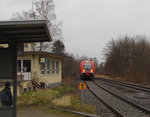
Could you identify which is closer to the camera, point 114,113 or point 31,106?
point 114,113

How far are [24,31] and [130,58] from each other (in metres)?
44.0

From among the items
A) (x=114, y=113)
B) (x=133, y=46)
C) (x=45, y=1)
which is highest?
(x=45, y=1)

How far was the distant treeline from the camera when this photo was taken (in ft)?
128

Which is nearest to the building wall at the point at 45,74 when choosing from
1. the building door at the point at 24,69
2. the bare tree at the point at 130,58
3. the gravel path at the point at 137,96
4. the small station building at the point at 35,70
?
the small station building at the point at 35,70

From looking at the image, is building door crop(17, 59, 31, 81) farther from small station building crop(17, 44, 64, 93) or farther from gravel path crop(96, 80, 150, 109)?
gravel path crop(96, 80, 150, 109)

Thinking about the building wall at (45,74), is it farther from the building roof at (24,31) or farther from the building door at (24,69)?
the building roof at (24,31)

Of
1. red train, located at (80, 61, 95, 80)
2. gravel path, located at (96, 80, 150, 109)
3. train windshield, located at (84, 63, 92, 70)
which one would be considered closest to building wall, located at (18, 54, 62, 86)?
gravel path, located at (96, 80, 150, 109)

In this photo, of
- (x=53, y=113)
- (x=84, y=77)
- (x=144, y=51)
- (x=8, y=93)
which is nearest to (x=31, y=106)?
(x=53, y=113)

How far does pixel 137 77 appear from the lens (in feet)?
125

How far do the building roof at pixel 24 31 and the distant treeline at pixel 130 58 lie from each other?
30043 mm

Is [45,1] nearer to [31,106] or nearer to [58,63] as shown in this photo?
[58,63]

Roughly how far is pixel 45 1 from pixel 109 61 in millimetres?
24113

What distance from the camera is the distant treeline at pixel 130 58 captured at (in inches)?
1533

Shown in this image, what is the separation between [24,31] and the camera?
233 inches
